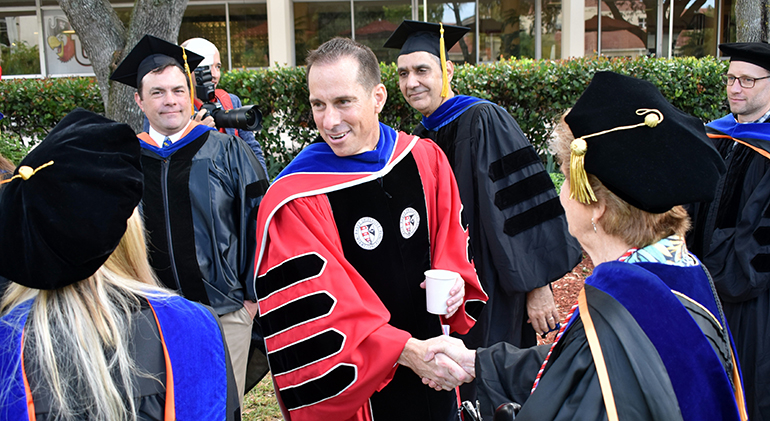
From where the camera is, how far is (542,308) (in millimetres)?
3197

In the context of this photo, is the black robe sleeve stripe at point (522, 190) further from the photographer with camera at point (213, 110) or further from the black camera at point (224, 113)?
the black camera at point (224, 113)

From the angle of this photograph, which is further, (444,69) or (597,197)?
(444,69)

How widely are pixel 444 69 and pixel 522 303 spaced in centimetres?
151

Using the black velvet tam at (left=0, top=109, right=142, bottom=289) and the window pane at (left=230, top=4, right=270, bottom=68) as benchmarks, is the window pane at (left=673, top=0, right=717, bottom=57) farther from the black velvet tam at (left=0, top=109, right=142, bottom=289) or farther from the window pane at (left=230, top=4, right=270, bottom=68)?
the black velvet tam at (left=0, top=109, right=142, bottom=289)

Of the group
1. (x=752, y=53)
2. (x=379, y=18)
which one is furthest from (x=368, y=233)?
(x=379, y=18)

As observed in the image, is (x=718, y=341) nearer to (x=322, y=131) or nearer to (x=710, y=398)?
(x=710, y=398)

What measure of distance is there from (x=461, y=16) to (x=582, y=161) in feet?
42.7

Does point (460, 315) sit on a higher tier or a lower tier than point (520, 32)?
lower

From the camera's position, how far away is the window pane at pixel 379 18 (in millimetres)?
13617

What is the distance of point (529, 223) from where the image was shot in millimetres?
3109

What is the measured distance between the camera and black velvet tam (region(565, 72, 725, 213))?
1.43 meters

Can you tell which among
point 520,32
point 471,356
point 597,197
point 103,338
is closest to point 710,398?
point 597,197

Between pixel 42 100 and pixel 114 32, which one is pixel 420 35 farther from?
pixel 42 100

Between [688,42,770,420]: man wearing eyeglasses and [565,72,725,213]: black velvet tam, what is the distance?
1701mm
